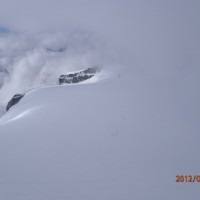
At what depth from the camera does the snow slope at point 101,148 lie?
10445 mm

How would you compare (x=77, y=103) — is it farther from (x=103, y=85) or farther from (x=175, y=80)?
(x=175, y=80)

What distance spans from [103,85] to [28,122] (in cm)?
1300

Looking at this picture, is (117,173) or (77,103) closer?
(117,173)

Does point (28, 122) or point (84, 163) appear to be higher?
point (28, 122)

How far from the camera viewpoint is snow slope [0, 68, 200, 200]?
10.4 m

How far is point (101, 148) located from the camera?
14664mm

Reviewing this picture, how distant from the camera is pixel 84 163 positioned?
12.8 meters

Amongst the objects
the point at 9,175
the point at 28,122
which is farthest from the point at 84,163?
the point at 28,122
